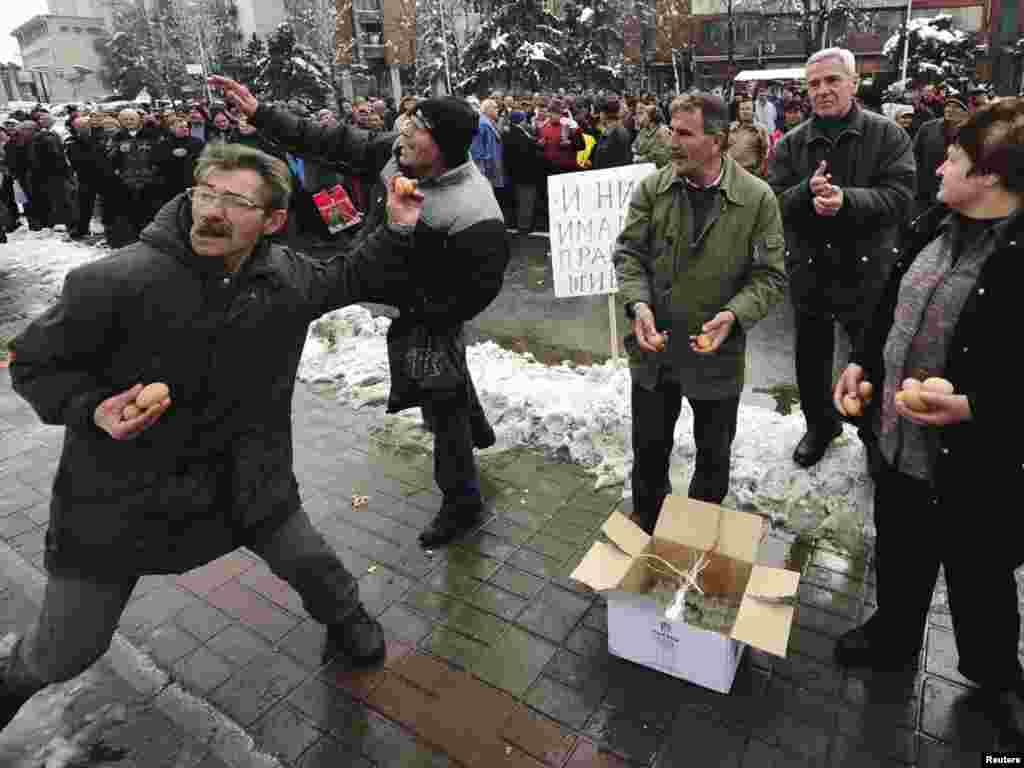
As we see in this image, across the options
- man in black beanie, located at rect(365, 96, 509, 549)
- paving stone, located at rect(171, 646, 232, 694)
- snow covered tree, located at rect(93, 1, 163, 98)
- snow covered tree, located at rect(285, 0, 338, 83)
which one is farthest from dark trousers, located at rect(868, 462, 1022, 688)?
snow covered tree, located at rect(93, 1, 163, 98)

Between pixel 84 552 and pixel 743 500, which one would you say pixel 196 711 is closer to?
pixel 84 552

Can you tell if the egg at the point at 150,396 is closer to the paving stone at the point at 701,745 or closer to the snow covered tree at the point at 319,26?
the paving stone at the point at 701,745

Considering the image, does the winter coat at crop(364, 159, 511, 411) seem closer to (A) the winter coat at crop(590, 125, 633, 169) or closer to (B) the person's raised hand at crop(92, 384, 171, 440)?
(B) the person's raised hand at crop(92, 384, 171, 440)

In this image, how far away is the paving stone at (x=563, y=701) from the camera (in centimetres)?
279

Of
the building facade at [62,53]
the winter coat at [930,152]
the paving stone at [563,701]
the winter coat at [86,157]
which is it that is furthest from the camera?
the building facade at [62,53]

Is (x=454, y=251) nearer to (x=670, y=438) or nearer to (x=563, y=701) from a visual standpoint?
(x=670, y=438)

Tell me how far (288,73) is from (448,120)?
37.7 metres

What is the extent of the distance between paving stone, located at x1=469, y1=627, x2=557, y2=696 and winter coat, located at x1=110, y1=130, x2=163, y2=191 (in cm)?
1058

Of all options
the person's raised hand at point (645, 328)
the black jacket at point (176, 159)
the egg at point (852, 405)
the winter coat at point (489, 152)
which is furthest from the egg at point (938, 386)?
the black jacket at point (176, 159)

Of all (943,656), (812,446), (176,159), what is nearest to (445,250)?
(812,446)

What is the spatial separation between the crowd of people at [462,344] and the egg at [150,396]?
0.20 feet

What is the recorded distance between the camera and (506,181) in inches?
486

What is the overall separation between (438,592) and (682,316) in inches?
69.9

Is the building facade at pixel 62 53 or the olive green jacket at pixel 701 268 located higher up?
the building facade at pixel 62 53
